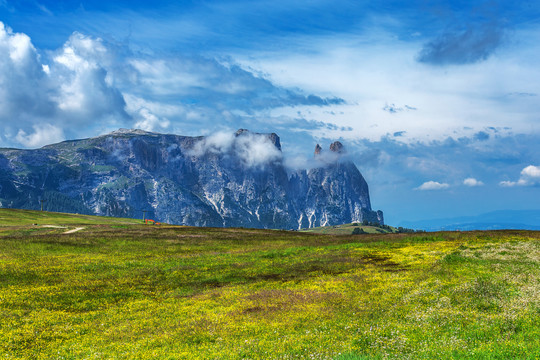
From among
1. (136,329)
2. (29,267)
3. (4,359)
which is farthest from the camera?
(29,267)

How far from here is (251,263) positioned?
49.5 metres

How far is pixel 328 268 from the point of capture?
44.3m

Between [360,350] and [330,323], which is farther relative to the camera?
[330,323]

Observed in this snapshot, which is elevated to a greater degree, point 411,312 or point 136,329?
point 411,312

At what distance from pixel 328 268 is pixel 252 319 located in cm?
2148

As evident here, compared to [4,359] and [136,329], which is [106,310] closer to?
[136,329]

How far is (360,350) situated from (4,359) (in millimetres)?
17416

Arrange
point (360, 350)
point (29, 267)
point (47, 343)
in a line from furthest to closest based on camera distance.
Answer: point (29, 267) → point (47, 343) → point (360, 350)

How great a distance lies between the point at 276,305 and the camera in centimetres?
2758

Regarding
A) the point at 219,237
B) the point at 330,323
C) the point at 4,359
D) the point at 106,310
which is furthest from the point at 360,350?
the point at 219,237

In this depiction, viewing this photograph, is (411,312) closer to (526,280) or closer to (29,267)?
(526,280)

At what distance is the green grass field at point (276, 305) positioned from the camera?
18516mm

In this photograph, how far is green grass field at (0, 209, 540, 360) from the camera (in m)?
18.5

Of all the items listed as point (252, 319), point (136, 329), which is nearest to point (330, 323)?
point (252, 319)
